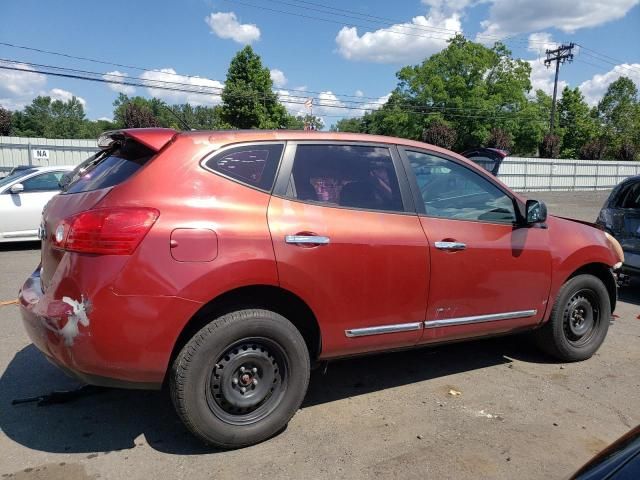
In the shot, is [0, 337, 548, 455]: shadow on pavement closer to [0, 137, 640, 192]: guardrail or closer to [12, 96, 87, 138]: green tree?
[0, 137, 640, 192]: guardrail

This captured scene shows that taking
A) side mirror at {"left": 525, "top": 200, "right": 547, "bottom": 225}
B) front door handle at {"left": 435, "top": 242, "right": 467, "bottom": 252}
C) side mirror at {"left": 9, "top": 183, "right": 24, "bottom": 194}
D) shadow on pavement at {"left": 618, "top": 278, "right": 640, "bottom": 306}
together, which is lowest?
shadow on pavement at {"left": 618, "top": 278, "right": 640, "bottom": 306}

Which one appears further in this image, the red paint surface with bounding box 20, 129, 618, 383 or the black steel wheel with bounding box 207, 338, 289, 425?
the black steel wheel with bounding box 207, 338, 289, 425

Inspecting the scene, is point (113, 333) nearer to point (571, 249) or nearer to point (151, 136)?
point (151, 136)

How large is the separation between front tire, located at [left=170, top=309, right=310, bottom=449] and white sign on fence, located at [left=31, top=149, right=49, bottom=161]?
23501mm

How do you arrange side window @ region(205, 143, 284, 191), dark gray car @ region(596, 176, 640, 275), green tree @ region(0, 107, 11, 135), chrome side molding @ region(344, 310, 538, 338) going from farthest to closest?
1. green tree @ region(0, 107, 11, 135)
2. dark gray car @ region(596, 176, 640, 275)
3. chrome side molding @ region(344, 310, 538, 338)
4. side window @ region(205, 143, 284, 191)

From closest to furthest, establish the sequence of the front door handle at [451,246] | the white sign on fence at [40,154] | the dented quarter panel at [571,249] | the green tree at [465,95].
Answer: the front door handle at [451,246] < the dented quarter panel at [571,249] < the white sign on fence at [40,154] < the green tree at [465,95]

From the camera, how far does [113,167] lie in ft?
10.8

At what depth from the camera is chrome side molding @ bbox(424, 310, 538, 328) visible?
380 cm

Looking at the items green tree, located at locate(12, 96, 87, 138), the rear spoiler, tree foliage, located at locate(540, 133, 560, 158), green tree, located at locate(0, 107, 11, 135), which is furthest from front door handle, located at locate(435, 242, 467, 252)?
green tree, located at locate(12, 96, 87, 138)

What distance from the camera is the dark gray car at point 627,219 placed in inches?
277

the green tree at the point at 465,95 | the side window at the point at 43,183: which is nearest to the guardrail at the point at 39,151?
the side window at the point at 43,183

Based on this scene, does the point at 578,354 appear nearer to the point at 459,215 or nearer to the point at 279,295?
the point at 459,215

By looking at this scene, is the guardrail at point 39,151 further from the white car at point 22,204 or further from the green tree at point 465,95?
the green tree at point 465,95

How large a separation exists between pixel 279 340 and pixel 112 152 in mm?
1655
